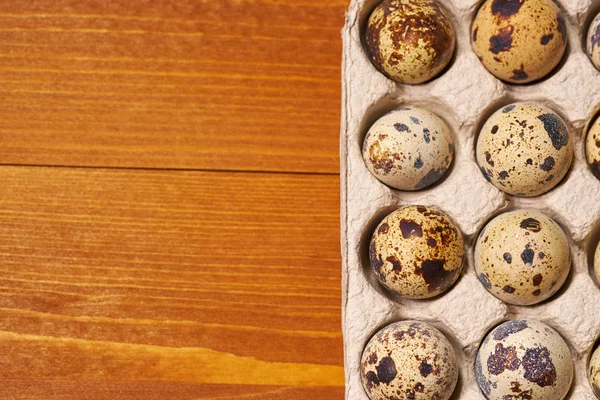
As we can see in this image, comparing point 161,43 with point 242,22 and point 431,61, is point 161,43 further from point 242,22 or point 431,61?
point 431,61

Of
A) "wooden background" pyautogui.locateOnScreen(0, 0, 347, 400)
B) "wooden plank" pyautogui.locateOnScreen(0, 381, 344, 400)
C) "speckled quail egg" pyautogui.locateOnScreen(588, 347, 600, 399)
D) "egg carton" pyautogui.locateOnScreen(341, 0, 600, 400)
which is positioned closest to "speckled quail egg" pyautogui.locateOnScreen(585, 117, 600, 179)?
"egg carton" pyautogui.locateOnScreen(341, 0, 600, 400)

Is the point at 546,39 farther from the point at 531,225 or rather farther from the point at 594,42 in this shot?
the point at 531,225

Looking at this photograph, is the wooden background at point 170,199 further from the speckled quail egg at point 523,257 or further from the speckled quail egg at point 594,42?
the speckled quail egg at point 594,42

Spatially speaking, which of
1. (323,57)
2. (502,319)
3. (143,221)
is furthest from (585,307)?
(143,221)

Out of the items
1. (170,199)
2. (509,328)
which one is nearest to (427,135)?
(509,328)

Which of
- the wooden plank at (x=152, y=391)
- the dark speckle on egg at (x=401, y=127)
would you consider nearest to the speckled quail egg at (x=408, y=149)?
the dark speckle on egg at (x=401, y=127)
